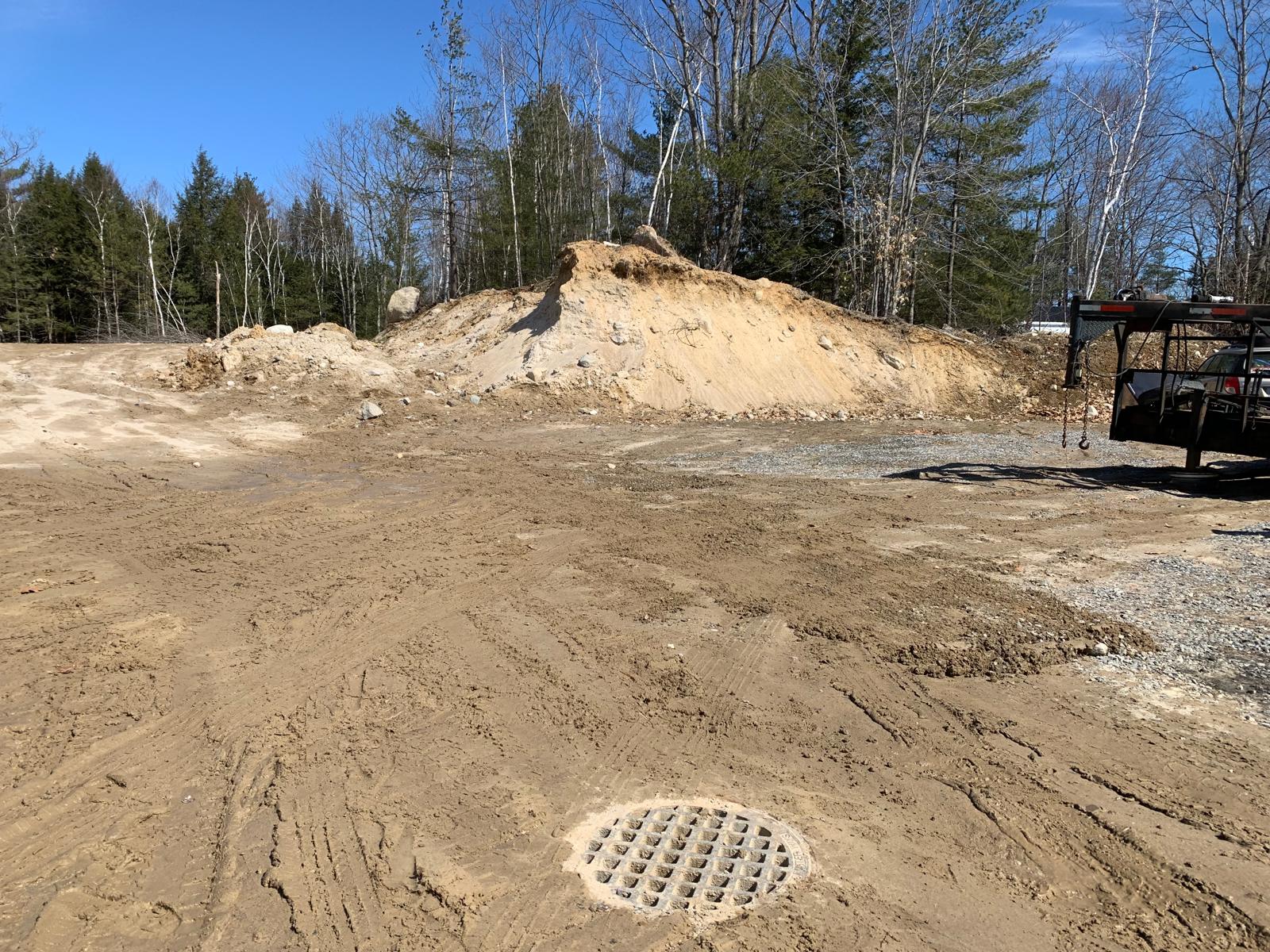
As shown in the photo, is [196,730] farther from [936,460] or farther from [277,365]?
[277,365]

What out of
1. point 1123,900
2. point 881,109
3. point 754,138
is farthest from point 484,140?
point 1123,900

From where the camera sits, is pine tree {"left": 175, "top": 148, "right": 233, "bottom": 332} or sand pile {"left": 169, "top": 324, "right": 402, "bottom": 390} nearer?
sand pile {"left": 169, "top": 324, "right": 402, "bottom": 390}

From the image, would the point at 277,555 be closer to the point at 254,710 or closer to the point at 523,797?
the point at 254,710

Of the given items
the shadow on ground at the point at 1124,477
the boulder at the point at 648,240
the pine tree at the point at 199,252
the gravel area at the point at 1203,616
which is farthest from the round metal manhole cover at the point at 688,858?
the pine tree at the point at 199,252

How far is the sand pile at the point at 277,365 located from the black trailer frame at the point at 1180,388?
572 inches

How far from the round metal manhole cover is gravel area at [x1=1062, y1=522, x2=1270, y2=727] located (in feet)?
9.75

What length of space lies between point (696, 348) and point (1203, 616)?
16345 millimetres

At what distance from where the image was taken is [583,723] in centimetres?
444

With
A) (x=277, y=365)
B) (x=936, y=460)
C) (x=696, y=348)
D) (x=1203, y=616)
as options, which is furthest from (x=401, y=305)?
(x=1203, y=616)

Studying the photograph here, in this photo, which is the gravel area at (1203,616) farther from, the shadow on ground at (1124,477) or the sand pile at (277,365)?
the sand pile at (277,365)

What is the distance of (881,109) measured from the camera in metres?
26.8

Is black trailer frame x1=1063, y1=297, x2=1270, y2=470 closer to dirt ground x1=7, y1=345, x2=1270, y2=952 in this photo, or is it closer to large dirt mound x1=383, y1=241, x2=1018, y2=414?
dirt ground x1=7, y1=345, x2=1270, y2=952

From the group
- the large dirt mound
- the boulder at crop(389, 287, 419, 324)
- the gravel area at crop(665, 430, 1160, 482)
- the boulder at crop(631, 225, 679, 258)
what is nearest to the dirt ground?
the gravel area at crop(665, 430, 1160, 482)

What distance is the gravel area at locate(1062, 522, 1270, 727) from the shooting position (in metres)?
4.96
